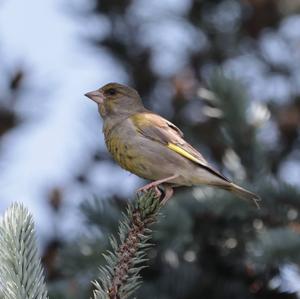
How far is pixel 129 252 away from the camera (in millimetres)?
2076

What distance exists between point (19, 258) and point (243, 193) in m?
1.58

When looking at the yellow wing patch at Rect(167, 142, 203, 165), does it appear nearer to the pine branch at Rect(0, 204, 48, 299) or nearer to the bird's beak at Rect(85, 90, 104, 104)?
the bird's beak at Rect(85, 90, 104, 104)

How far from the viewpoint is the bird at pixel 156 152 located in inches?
144

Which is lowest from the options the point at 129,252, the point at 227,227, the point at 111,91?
the point at 227,227

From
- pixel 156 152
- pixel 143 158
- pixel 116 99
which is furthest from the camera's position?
pixel 116 99

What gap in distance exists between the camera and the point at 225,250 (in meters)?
3.47

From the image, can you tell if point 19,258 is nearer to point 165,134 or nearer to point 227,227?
point 227,227

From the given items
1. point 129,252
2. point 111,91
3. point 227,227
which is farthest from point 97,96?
point 129,252

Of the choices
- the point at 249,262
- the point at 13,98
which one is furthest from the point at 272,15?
the point at 249,262

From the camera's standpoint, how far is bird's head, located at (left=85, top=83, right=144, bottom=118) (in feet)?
13.9

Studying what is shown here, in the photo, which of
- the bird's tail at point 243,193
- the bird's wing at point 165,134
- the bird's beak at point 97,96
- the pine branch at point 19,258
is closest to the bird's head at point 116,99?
the bird's beak at point 97,96

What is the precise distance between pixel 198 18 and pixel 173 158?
5.99 feet

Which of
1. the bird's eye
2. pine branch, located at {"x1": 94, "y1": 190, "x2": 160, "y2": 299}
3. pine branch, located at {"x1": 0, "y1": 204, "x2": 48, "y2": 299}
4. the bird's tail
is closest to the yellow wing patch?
the bird's tail

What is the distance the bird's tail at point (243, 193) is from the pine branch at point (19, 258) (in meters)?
1.45
